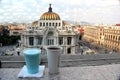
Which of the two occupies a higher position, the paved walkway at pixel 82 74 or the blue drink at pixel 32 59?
the blue drink at pixel 32 59

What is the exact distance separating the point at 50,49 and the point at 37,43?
10820 millimetres

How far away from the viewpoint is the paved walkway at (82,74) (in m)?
2.25

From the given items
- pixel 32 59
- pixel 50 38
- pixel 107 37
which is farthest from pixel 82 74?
pixel 107 37

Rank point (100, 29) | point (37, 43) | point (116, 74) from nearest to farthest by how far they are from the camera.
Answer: point (116, 74) < point (37, 43) < point (100, 29)

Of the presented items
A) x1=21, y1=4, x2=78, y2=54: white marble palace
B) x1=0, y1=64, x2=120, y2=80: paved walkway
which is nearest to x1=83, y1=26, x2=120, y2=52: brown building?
x1=21, y1=4, x2=78, y2=54: white marble palace

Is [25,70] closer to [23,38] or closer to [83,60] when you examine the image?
[83,60]

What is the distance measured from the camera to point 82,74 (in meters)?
2.39

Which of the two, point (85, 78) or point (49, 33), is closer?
point (85, 78)

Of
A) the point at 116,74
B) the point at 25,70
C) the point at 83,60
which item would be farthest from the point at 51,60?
the point at 83,60

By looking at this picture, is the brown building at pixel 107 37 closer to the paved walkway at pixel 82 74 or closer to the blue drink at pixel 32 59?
the paved walkway at pixel 82 74

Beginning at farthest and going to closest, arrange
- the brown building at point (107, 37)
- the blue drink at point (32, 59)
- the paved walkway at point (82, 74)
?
the brown building at point (107, 37)
the paved walkway at point (82, 74)
the blue drink at point (32, 59)

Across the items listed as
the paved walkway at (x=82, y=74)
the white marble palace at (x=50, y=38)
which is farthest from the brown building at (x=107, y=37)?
the paved walkway at (x=82, y=74)

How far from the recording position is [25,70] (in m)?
2.32

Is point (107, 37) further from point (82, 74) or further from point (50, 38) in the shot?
point (82, 74)
